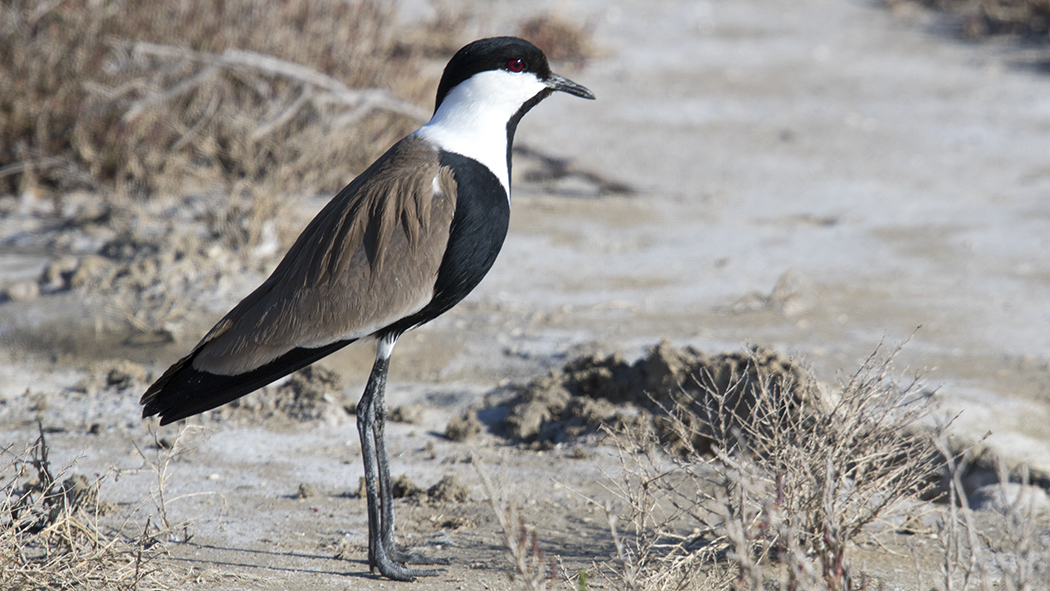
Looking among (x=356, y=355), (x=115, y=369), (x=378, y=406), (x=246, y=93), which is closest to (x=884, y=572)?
(x=378, y=406)

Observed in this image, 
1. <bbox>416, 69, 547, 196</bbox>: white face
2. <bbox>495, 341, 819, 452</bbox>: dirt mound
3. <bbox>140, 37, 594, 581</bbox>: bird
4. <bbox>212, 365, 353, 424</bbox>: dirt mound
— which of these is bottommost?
<bbox>212, 365, 353, 424</bbox>: dirt mound

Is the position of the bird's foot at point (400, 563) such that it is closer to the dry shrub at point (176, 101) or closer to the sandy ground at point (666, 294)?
the sandy ground at point (666, 294)

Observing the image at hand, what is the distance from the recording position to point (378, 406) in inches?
130

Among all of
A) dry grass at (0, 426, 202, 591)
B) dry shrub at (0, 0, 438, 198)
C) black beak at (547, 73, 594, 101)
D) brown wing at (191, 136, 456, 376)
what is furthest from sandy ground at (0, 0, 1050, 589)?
black beak at (547, 73, 594, 101)

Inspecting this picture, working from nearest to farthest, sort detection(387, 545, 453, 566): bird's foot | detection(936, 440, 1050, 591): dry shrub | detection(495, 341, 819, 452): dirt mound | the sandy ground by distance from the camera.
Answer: detection(936, 440, 1050, 591): dry shrub → detection(387, 545, 453, 566): bird's foot → the sandy ground → detection(495, 341, 819, 452): dirt mound

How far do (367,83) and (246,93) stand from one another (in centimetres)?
93

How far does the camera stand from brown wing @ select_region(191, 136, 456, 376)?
A: 311 centimetres

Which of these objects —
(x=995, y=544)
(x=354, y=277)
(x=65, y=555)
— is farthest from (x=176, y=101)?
(x=995, y=544)

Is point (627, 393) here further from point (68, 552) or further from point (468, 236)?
point (68, 552)

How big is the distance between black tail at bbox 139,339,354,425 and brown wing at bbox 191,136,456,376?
2 centimetres

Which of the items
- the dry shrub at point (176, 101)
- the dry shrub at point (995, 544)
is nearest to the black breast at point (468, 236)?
the dry shrub at point (995, 544)

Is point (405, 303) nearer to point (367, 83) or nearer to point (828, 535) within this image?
point (828, 535)

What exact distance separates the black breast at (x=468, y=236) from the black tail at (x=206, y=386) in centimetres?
29

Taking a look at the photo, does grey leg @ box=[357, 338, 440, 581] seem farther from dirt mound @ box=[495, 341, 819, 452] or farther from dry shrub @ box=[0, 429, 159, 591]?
dirt mound @ box=[495, 341, 819, 452]
